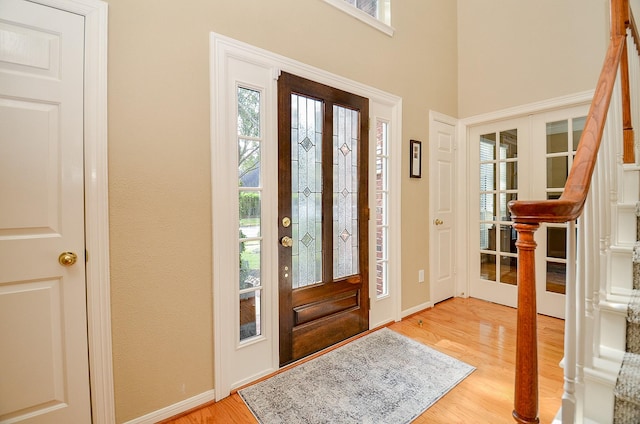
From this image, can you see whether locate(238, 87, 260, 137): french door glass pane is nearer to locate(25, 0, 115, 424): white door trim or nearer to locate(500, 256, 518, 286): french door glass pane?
locate(25, 0, 115, 424): white door trim

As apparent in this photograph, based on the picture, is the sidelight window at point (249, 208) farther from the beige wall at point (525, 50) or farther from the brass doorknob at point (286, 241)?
the beige wall at point (525, 50)

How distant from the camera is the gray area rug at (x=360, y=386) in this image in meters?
1.62

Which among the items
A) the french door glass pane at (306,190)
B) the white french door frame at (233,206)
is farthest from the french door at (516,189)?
the white french door frame at (233,206)

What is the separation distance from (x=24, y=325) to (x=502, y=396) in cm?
256

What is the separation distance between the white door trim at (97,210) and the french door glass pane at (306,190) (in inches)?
43.7

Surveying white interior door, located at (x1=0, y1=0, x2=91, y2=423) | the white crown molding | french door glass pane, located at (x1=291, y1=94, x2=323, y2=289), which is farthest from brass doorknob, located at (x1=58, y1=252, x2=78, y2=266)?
the white crown molding

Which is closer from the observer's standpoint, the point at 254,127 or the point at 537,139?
the point at 254,127

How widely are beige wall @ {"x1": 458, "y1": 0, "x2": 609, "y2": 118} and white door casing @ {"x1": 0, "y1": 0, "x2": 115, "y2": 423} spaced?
3546 mm

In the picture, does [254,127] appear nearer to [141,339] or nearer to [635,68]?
[141,339]

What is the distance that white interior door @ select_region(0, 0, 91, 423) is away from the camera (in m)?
1.25

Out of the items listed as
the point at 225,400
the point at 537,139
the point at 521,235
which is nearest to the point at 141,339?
the point at 225,400

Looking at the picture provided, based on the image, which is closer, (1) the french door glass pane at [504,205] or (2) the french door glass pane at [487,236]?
(1) the french door glass pane at [504,205]

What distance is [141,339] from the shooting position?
1546mm

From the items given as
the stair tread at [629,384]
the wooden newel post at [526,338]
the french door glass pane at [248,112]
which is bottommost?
the stair tread at [629,384]
